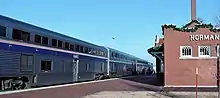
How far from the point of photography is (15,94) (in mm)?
18953

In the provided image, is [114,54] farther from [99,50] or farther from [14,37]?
[14,37]

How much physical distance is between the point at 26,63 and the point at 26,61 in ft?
0.42

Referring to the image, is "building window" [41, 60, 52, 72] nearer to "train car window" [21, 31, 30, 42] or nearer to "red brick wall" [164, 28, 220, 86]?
"train car window" [21, 31, 30, 42]

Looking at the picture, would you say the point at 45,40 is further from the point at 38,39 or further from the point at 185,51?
the point at 185,51

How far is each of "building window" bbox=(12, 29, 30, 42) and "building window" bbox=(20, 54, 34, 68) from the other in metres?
1.03

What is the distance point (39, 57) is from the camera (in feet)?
77.3

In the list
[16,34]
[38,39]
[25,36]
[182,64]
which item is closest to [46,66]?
[38,39]

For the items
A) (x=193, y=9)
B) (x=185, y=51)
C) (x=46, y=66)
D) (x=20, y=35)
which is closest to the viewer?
(x=20, y=35)

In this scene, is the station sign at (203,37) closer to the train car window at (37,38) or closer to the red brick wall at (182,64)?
the red brick wall at (182,64)

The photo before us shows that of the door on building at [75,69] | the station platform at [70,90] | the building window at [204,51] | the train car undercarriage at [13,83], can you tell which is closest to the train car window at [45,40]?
the station platform at [70,90]

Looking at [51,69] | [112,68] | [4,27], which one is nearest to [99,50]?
[112,68]

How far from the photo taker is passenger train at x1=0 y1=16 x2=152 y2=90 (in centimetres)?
1973

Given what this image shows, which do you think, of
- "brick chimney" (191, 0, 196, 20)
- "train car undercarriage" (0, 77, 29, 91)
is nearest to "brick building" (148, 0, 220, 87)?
"brick chimney" (191, 0, 196, 20)

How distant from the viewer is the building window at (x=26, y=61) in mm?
21344
